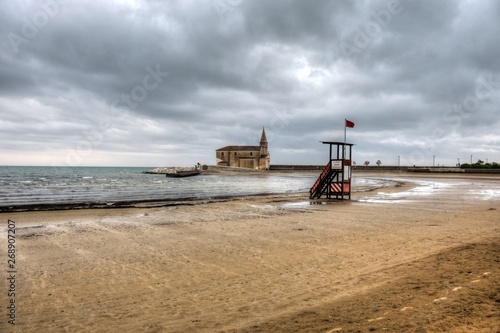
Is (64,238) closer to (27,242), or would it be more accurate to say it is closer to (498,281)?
(27,242)

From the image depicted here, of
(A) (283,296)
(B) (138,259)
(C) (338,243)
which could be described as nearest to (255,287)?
(A) (283,296)

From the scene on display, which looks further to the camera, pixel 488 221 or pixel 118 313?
pixel 488 221

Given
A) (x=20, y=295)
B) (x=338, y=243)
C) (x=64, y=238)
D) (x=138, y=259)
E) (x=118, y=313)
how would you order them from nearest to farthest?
(x=118, y=313) < (x=20, y=295) < (x=138, y=259) < (x=338, y=243) < (x=64, y=238)

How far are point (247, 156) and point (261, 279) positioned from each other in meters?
125

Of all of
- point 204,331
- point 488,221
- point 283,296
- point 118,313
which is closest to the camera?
point 204,331

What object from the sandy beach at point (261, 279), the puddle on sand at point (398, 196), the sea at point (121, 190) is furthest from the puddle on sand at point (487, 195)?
the sea at point (121, 190)

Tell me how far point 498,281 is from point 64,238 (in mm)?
12136

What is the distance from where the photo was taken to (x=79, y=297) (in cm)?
586

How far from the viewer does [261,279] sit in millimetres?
6570

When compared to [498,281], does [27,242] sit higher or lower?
lower

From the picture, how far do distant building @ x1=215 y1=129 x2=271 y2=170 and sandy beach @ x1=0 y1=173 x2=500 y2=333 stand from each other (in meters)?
116

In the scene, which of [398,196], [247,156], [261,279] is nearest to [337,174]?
[398,196]

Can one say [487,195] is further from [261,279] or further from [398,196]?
[261,279]

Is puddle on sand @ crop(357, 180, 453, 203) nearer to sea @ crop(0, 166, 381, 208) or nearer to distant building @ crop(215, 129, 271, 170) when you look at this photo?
sea @ crop(0, 166, 381, 208)
